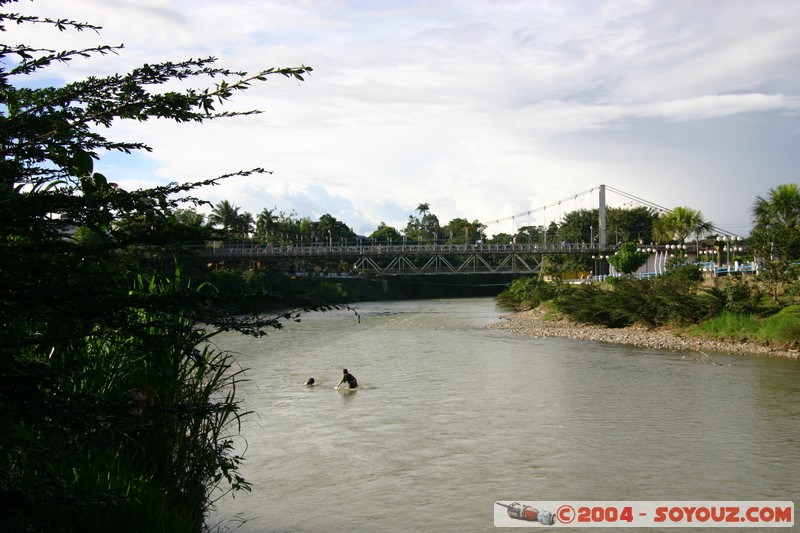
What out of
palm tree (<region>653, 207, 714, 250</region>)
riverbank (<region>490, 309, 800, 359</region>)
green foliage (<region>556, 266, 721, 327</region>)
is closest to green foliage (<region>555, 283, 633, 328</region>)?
green foliage (<region>556, 266, 721, 327</region>)

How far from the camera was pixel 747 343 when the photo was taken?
28.9 m

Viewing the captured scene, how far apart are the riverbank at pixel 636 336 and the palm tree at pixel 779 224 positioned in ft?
18.4

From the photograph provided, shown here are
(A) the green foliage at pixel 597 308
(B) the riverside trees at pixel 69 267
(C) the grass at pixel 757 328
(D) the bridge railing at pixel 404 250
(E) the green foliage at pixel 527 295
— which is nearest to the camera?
(B) the riverside trees at pixel 69 267

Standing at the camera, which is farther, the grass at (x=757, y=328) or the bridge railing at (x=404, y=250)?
the bridge railing at (x=404, y=250)

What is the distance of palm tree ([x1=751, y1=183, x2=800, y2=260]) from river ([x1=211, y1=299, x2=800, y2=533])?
8.87 meters

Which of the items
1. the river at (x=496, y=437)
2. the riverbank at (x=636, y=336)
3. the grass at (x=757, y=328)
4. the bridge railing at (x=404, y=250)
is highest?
the bridge railing at (x=404, y=250)

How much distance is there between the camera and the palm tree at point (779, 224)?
3319 cm

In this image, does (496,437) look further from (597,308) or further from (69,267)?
(597,308)

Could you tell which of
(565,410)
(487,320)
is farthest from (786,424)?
(487,320)

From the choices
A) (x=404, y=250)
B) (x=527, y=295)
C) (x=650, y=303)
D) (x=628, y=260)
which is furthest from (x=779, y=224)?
(x=404, y=250)

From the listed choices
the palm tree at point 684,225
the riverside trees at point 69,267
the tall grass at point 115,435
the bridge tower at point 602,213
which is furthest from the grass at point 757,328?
the bridge tower at point 602,213

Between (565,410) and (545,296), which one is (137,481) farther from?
(545,296)

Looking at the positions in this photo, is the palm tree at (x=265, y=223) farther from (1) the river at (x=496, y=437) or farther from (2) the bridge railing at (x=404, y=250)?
(1) the river at (x=496, y=437)

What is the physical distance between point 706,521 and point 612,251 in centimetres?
7438
